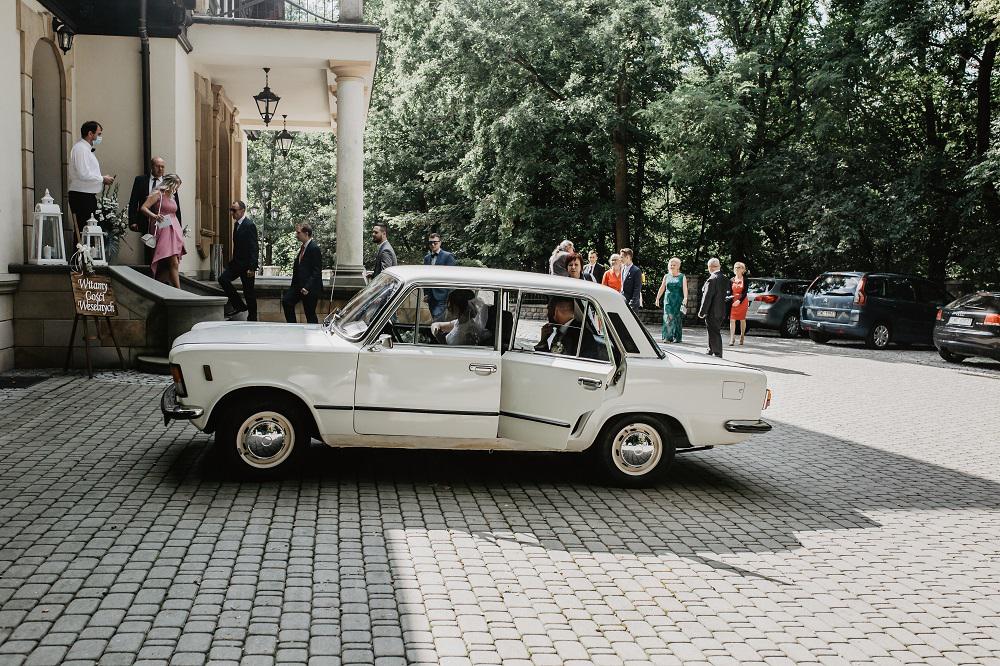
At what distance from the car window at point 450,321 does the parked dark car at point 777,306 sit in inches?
821

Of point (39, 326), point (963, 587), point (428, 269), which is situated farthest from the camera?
point (39, 326)

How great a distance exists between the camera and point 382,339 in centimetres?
693

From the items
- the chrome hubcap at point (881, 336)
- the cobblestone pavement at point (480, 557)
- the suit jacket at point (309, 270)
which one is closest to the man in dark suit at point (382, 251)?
the suit jacket at point (309, 270)

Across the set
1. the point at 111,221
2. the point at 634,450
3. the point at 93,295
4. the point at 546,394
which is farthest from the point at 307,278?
the point at 634,450

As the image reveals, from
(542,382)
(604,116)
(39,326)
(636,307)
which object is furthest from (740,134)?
(542,382)

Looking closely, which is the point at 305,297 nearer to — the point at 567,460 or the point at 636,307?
the point at 636,307

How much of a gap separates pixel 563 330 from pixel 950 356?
14.8 meters

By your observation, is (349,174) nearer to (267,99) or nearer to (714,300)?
(267,99)

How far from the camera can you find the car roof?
7.20 metres

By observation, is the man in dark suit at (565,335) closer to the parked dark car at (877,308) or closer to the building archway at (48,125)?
the building archway at (48,125)

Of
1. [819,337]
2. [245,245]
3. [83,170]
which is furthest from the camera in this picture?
[819,337]

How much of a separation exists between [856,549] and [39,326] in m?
9.96

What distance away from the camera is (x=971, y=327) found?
18359mm

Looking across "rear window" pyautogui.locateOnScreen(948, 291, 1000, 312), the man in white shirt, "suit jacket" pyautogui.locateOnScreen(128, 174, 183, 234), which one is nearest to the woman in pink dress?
"suit jacket" pyautogui.locateOnScreen(128, 174, 183, 234)
